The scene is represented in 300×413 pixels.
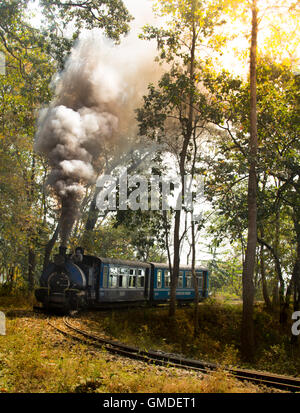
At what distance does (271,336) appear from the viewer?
1875cm

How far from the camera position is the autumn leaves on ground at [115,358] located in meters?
6.33

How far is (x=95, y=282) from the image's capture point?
1800 cm

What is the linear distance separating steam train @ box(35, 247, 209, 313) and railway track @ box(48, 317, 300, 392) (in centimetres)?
292

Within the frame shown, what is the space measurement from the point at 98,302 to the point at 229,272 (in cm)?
4539

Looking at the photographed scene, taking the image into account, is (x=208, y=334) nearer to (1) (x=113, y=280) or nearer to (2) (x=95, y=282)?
(1) (x=113, y=280)

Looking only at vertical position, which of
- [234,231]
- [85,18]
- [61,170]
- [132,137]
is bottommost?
[234,231]

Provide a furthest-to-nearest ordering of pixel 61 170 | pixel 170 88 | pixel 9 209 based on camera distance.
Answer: pixel 9 209 < pixel 170 88 < pixel 61 170

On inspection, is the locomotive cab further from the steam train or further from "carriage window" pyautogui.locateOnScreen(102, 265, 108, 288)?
"carriage window" pyautogui.locateOnScreen(102, 265, 108, 288)

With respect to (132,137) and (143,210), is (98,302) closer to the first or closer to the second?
(143,210)

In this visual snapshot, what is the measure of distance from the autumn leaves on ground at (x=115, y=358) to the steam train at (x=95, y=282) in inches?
34.8

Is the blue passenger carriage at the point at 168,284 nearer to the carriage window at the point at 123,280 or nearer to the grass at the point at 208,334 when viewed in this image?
the grass at the point at 208,334

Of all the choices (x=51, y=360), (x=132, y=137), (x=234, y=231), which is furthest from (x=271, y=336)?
(x=51, y=360)
